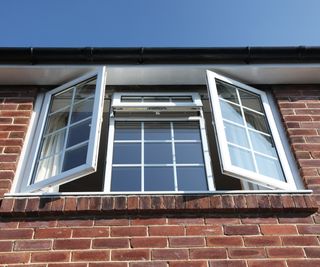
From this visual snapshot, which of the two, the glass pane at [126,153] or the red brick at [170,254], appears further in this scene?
the glass pane at [126,153]

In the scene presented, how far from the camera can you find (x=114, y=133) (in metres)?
4.45

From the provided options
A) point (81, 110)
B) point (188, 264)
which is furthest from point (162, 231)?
point (81, 110)

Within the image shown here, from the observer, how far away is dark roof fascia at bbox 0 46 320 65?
4.76m

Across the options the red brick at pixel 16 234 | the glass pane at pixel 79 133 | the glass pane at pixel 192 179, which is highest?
the glass pane at pixel 79 133

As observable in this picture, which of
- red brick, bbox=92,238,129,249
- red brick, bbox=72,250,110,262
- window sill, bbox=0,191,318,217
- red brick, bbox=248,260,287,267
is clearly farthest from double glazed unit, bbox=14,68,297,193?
red brick, bbox=248,260,287,267

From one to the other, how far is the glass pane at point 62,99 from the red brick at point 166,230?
2065mm

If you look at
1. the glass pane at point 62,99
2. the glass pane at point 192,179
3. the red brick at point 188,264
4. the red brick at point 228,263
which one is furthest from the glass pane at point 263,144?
→ the glass pane at point 62,99

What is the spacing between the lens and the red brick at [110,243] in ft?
10.3

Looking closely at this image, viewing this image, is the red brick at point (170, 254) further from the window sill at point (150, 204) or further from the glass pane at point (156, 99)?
the glass pane at point (156, 99)

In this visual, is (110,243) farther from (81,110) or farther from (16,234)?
(81,110)

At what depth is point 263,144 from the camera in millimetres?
4234

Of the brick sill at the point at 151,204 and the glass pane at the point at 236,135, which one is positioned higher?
the glass pane at the point at 236,135

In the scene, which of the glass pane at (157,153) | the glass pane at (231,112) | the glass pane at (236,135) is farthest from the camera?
the glass pane at (231,112)

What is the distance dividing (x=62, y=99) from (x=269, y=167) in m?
2.43
